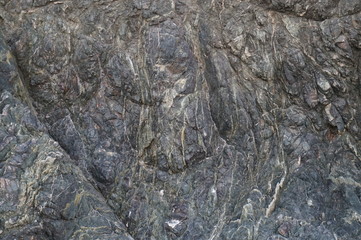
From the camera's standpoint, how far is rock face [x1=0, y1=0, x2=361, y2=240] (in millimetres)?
7848

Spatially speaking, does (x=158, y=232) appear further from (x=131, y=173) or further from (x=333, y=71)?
(x=333, y=71)

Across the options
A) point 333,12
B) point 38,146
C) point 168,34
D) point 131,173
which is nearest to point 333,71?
point 333,12

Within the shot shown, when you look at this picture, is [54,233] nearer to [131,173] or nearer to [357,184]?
[131,173]

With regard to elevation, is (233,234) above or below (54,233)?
below

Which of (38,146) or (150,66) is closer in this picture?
(38,146)

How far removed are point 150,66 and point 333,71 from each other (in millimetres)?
2745

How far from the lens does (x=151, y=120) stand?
8.68m

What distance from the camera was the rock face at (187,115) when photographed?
7.85 meters

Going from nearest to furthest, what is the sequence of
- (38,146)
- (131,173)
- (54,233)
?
(54,233)
(38,146)
(131,173)

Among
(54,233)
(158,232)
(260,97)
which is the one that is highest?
(260,97)

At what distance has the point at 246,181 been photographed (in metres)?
8.31

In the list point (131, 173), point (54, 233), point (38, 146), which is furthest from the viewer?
point (131, 173)

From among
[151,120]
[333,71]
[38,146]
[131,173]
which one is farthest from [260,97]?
[38,146]

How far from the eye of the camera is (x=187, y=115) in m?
8.55
